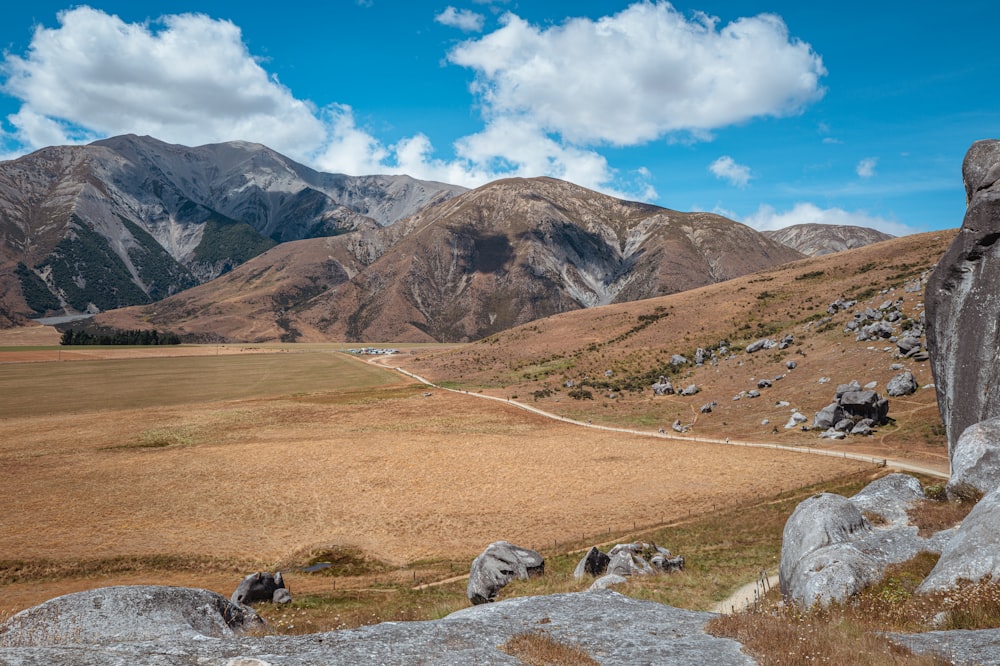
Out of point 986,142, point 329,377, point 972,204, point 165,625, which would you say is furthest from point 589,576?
point 329,377

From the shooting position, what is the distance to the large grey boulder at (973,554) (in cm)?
1228

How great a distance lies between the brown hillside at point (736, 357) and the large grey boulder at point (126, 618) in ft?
162

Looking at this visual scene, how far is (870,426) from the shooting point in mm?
50688

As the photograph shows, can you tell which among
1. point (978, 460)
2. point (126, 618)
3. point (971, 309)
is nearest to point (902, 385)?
point (971, 309)

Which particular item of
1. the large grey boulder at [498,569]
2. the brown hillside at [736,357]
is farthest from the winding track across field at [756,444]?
the large grey boulder at [498,569]

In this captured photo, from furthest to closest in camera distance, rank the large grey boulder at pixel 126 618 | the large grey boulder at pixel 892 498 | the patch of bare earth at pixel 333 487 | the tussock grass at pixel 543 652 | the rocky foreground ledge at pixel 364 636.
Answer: the patch of bare earth at pixel 333 487 < the large grey boulder at pixel 892 498 < the large grey boulder at pixel 126 618 < the tussock grass at pixel 543 652 < the rocky foreground ledge at pixel 364 636

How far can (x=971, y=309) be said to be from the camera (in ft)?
75.6

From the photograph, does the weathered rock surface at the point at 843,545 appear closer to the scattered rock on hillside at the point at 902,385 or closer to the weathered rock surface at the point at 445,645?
the weathered rock surface at the point at 445,645

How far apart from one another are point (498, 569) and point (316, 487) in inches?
951

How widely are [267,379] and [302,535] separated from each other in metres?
91.8

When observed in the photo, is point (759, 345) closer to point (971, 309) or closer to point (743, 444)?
point (743, 444)

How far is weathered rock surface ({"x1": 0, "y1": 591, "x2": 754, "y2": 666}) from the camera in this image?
9.16 m

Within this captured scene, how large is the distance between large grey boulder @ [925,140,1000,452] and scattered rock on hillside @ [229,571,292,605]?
30.5 m

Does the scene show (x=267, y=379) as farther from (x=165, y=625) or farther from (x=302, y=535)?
(x=165, y=625)
